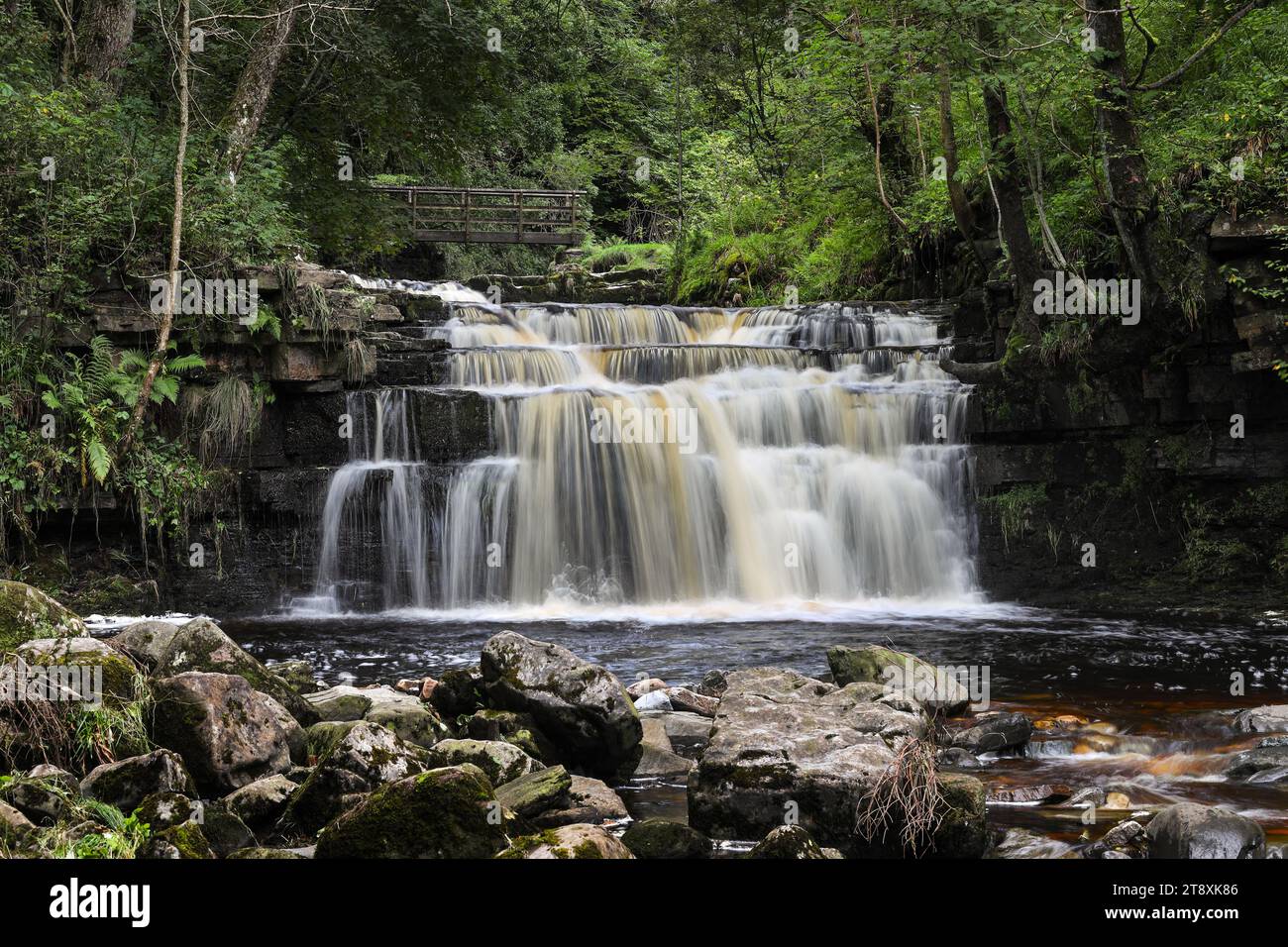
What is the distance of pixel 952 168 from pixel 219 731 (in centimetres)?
1218

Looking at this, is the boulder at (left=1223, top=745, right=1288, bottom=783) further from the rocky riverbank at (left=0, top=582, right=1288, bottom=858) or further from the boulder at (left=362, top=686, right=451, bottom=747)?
the boulder at (left=362, top=686, right=451, bottom=747)

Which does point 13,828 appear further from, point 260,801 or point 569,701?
point 569,701

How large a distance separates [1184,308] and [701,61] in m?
14.7

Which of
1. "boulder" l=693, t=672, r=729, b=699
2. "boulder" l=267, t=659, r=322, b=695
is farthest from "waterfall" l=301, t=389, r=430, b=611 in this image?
"boulder" l=693, t=672, r=729, b=699

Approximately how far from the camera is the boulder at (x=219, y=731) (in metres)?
5.73

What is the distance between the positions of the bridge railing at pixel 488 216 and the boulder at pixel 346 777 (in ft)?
71.9

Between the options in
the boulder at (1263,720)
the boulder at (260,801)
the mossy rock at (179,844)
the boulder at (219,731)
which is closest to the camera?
the mossy rock at (179,844)

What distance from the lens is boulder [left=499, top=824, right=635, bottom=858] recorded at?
445 centimetres

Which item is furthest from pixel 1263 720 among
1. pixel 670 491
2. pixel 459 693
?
pixel 670 491

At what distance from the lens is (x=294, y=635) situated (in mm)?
11336

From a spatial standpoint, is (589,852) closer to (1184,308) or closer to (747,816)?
(747,816)

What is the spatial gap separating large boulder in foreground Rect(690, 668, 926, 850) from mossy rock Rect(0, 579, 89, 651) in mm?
3602

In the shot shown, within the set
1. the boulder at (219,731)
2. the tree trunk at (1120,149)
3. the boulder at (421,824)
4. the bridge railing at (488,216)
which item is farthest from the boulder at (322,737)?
the bridge railing at (488,216)

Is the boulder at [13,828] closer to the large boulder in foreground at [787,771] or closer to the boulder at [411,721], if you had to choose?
the boulder at [411,721]
